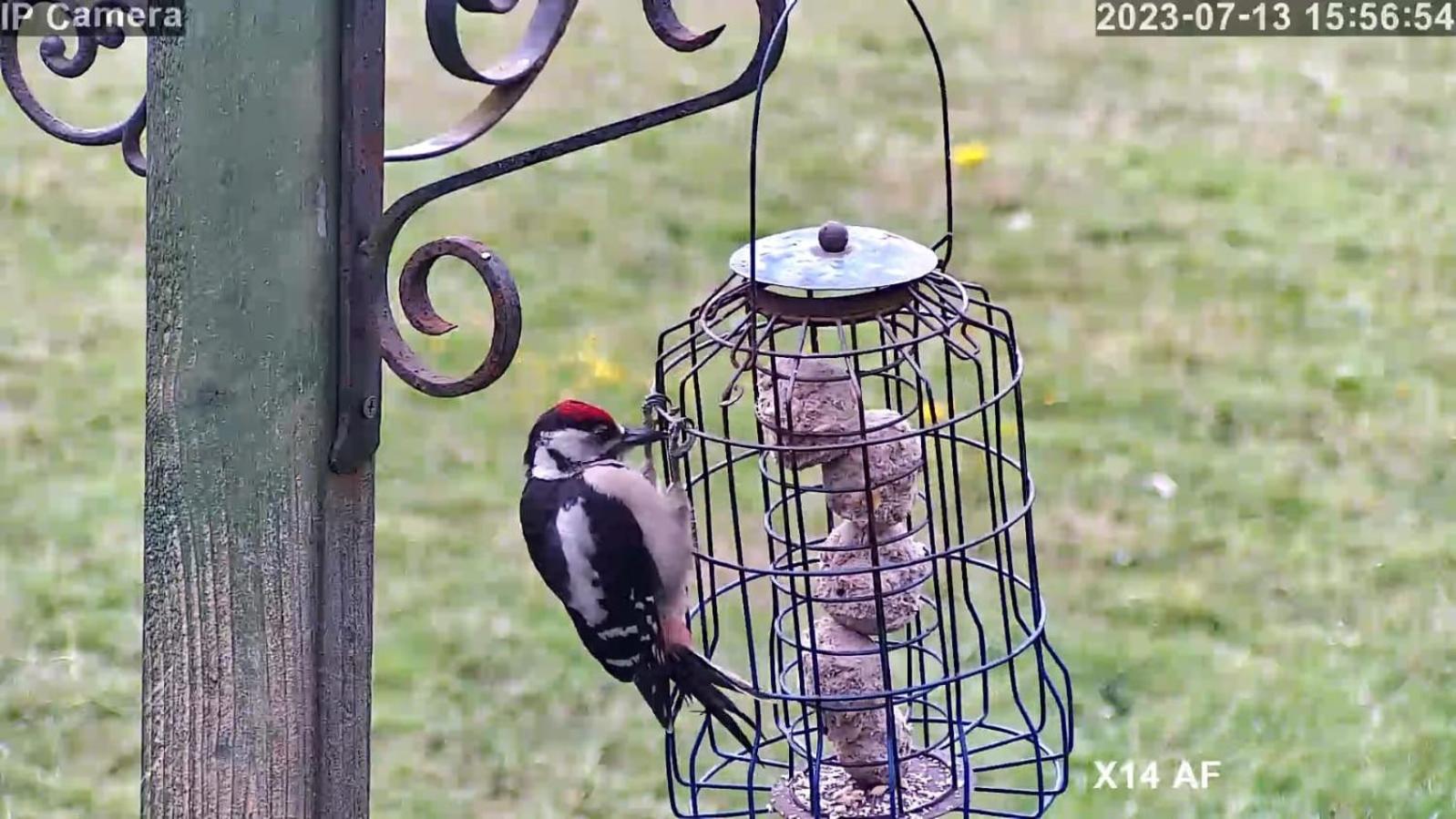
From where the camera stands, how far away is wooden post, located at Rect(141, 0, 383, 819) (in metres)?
1.89

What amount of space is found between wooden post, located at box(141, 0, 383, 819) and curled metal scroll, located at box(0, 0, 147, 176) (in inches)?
21.6

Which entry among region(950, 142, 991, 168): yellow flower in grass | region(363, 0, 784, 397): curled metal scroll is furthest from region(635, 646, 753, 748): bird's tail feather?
region(950, 142, 991, 168): yellow flower in grass

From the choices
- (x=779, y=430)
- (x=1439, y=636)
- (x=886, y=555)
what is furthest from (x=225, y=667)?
(x=1439, y=636)

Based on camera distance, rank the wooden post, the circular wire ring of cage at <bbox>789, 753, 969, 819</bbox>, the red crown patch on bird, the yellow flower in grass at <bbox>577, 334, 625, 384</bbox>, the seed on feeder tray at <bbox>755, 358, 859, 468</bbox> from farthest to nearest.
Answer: the yellow flower in grass at <bbox>577, 334, 625, 384</bbox>
the red crown patch on bird
the circular wire ring of cage at <bbox>789, 753, 969, 819</bbox>
the seed on feeder tray at <bbox>755, 358, 859, 468</bbox>
the wooden post

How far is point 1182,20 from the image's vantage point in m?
8.26

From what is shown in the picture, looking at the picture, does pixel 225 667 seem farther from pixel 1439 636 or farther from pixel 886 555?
pixel 1439 636

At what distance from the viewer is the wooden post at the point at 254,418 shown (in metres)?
1.89

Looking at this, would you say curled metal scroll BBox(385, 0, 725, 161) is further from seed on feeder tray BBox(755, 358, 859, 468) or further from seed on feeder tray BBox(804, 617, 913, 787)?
seed on feeder tray BBox(804, 617, 913, 787)

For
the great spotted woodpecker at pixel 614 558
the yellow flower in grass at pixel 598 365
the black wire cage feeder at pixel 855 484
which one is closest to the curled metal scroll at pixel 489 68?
the black wire cage feeder at pixel 855 484

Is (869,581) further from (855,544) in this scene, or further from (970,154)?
(970,154)

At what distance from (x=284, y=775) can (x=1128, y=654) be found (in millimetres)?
2886

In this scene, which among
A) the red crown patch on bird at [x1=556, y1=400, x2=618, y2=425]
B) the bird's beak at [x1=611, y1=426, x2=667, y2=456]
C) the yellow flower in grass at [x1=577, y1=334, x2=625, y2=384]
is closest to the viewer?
the bird's beak at [x1=611, y1=426, x2=667, y2=456]

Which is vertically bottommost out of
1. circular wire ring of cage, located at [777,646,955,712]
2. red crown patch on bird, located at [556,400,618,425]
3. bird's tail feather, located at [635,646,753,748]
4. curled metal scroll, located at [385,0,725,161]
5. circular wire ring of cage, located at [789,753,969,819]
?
circular wire ring of cage, located at [789,753,969,819]

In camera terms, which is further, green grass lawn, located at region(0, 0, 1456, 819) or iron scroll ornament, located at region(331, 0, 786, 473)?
green grass lawn, located at region(0, 0, 1456, 819)
